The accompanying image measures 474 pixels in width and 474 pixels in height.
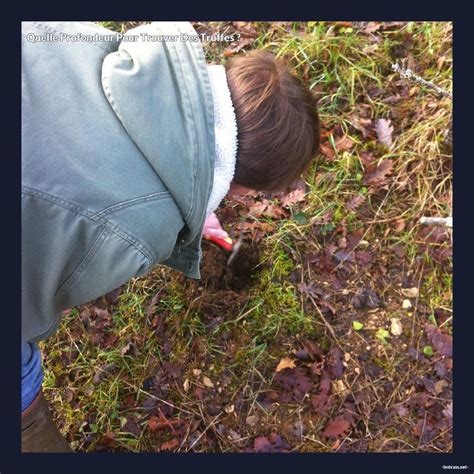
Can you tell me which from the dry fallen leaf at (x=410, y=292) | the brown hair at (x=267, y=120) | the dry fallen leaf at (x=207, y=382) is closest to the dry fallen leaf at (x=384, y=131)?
the dry fallen leaf at (x=410, y=292)

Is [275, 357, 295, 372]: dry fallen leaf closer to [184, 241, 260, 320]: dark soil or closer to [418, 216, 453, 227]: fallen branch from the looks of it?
[184, 241, 260, 320]: dark soil

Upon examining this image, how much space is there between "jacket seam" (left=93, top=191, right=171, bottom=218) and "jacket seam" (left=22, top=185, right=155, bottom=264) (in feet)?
0.08

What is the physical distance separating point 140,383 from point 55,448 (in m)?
0.60

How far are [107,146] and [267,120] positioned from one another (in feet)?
2.26

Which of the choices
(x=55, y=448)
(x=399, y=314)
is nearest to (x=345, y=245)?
(x=399, y=314)

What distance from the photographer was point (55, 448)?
2527mm

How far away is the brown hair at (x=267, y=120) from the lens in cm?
180

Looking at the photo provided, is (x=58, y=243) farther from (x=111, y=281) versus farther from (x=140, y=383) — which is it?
(x=140, y=383)

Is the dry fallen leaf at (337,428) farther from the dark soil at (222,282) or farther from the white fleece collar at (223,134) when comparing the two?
the white fleece collar at (223,134)

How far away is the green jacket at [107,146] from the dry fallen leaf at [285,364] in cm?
153

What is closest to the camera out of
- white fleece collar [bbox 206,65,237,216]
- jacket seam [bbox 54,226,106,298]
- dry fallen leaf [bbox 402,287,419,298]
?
jacket seam [bbox 54,226,106,298]

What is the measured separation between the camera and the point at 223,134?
174 centimetres

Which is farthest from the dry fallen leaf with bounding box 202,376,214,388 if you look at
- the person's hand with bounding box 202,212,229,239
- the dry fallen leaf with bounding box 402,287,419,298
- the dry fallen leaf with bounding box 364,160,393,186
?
the dry fallen leaf with bounding box 364,160,393,186

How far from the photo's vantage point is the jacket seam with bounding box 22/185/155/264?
1458 mm
